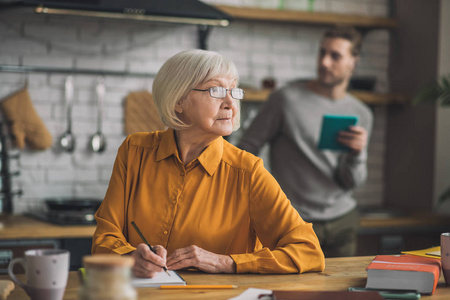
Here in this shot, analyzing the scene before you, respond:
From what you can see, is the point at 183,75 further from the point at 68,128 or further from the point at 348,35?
the point at 68,128

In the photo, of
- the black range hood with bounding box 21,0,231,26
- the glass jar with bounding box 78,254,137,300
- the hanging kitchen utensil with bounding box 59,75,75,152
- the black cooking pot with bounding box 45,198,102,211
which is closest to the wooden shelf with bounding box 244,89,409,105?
the black range hood with bounding box 21,0,231,26

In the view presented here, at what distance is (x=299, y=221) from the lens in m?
1.86

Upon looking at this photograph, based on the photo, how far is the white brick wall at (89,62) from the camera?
140 inches

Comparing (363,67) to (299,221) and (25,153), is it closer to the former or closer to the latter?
(25,153)

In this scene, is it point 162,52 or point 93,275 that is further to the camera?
point 162,52

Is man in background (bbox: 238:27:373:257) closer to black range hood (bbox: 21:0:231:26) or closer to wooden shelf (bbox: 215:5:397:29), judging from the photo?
black range hood (bbox: 21:0:231:26)

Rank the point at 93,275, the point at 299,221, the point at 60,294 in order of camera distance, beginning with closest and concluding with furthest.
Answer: the point at 93,275 → the point at 60,294 → the point at 299,221

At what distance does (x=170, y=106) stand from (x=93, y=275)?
3.50 ft

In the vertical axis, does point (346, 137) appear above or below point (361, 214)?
above

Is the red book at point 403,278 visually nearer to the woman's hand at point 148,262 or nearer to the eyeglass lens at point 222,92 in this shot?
the woman's hand at point 148,262

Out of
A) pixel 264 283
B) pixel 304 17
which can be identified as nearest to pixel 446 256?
pixel 264 283

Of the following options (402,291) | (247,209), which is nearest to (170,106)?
(247,209)

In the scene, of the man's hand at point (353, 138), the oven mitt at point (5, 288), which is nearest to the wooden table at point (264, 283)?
the oven mitt at point (5, 288)

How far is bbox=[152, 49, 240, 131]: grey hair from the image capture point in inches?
73.2
